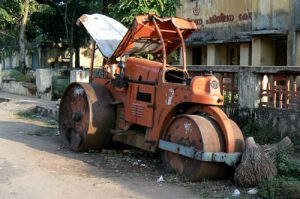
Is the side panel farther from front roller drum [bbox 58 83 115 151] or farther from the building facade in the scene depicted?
the building facade

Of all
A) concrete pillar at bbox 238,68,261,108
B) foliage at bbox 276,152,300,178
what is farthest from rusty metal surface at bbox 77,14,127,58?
foliage at bbox 276,152,300,178

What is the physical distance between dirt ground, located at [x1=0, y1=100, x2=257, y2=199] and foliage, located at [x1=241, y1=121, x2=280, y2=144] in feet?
5.94

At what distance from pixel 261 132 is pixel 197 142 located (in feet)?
8.48

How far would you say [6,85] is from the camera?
925 inches

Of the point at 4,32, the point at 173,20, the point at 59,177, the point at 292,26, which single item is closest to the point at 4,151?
the point at 59,177

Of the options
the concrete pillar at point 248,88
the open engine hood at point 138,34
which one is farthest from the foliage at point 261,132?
the open engine hood at point 138,34

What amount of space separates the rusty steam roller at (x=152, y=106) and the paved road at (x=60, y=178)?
48cm

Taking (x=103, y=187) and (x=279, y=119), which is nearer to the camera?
(x=103, y=187)

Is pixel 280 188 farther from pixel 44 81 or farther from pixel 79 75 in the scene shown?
pixel 44 81

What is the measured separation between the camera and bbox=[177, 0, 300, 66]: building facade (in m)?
17.1

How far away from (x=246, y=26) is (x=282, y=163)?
13.3 m

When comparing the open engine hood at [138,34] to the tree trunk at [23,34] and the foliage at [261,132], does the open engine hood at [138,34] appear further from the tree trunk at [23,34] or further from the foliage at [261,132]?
the tree trunk at [23,34]

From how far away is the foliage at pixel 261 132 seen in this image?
8.88 metres

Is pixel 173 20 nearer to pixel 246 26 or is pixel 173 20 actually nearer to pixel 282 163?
pixel 282 163
